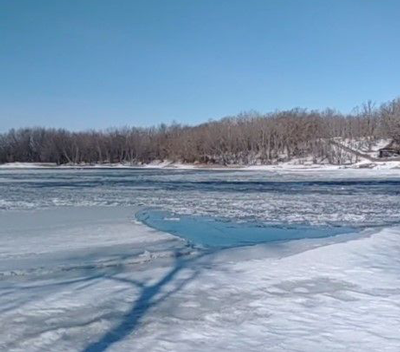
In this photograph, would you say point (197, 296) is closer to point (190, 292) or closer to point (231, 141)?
point (190, 292)

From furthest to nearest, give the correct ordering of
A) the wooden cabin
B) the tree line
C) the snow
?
1. the tree line
2. the wooden cabin
3. the snow

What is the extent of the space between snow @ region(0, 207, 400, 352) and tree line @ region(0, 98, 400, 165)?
7084 cm

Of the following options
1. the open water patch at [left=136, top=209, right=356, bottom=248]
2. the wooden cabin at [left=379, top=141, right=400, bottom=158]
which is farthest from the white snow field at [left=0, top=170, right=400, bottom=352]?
the wooden cabin at [left=379, top=141, right=400, bottom=158]

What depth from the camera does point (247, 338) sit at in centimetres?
485

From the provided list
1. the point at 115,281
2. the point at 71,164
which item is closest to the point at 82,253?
the point at 115,281

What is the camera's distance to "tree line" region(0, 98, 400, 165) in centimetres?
9169

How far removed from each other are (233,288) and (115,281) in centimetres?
157

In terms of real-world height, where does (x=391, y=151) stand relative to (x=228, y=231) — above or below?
above

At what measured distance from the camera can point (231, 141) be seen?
309ft

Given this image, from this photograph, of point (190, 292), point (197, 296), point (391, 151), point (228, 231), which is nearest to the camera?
point (197, 296)

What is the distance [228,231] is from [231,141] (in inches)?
3245

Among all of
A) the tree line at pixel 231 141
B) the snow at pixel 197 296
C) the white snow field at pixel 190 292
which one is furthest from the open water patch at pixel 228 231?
the tree line at pixel 231 141

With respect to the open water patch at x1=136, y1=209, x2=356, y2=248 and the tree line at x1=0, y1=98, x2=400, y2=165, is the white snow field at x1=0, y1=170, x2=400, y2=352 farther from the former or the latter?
the tree line at x1=0, y1=98, x2=400, y2=165

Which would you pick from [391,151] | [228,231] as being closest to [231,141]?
[391,151]
